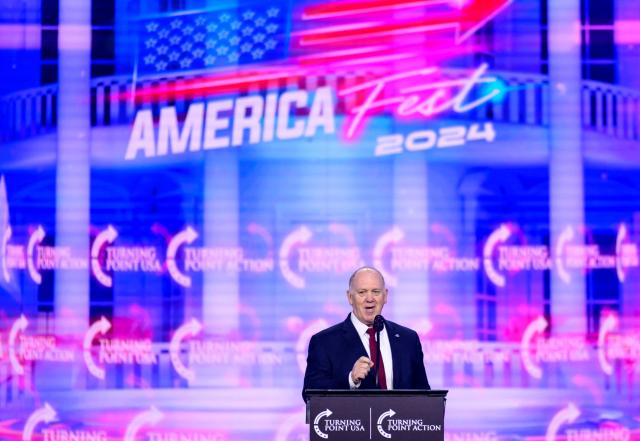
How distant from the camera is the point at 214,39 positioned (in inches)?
236

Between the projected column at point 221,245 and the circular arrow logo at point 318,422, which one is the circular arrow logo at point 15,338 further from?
the circular arrow logo at point 318,422

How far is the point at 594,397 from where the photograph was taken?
5.94m

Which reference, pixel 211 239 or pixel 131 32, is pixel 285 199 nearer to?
pixel 211 239

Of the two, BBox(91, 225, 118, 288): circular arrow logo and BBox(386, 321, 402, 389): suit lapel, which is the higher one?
BBox(91, 225, 118, 288): circular arrow logo

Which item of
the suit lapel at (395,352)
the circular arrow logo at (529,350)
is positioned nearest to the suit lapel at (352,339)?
the suit lapel at (395,352)

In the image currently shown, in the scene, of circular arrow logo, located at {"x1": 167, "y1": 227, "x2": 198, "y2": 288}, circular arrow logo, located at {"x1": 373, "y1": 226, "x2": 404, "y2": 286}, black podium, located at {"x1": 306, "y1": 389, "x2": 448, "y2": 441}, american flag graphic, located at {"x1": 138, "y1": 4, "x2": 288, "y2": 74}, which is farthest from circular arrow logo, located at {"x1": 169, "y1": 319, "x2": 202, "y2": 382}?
black podium, located at {"x1": 306, "y1": 389, "x2": 448, "y2": 441}

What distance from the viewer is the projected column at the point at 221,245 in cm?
593

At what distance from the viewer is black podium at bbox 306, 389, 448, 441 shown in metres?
3.26

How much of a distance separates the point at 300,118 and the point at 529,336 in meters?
1.69

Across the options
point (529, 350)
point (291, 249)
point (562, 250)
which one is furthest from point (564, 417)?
point (291, 249)

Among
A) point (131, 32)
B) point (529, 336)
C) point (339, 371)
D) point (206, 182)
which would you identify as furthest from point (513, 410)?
point (131, 32)

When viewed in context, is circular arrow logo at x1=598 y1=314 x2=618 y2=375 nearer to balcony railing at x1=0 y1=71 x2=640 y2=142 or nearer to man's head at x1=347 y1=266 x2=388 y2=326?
balcony railing at x1=0 y1=71 x2=640 y2=142

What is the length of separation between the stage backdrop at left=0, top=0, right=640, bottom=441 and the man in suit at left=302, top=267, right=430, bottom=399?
86.5 inches

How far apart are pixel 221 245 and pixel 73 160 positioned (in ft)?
3.04
